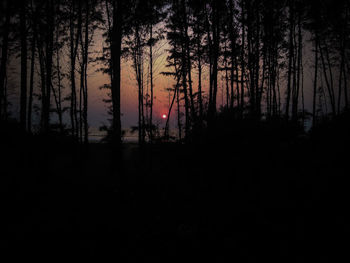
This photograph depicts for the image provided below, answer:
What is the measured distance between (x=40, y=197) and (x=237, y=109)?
26.4 ft

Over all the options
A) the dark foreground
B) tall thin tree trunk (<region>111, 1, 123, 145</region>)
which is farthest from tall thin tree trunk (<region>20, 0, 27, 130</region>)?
tall thin tree trunk (<region>111, 1, 123, 145</region>)

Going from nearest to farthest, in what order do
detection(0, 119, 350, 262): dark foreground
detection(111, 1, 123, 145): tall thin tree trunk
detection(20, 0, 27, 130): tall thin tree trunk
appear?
detection(0, 119, 350, 262): dark foreground, detection(20, 0, 27, 130): tall thin tree trunk, detection(111, 1, 123, 145): tall thin tree trunk

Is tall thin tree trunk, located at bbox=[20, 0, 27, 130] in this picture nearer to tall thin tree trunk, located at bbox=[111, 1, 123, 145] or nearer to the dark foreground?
the dark foreground

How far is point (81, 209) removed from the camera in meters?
4.25

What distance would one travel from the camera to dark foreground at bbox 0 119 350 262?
8.13 feet

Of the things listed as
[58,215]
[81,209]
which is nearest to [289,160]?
[81,209]

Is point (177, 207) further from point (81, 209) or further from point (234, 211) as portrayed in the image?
point (81, 209)

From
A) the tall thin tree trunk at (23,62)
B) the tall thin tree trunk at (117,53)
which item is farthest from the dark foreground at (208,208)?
the tall thin tree trunk at (117,53)

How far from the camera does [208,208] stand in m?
3.55

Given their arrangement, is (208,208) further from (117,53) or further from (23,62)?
(23,62)

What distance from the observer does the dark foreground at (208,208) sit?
2.48 m

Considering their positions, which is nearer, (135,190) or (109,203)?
(109,203)

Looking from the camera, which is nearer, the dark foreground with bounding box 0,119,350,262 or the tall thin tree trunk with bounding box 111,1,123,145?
the dark foreground with bounding box 0,119,350,262

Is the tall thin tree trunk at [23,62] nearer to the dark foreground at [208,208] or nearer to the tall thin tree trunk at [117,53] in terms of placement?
the dark foreground at [208,208]
